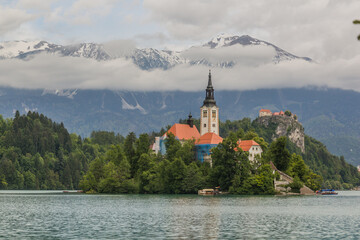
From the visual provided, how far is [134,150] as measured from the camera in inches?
7101

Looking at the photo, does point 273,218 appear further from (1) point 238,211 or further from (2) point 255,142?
(2) point 255,142

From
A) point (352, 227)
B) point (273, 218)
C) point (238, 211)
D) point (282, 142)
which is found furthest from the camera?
point (282, 142)

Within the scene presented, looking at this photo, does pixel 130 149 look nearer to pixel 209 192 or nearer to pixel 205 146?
pixel 205 146

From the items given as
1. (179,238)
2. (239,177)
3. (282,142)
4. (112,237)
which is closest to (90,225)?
(112,237)

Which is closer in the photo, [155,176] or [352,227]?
[352,227]

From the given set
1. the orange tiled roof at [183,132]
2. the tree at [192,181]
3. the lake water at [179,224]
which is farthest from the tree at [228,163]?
the lake water at [179,224]

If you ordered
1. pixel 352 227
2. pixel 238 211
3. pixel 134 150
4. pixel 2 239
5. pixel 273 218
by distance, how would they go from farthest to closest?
pixel 134 150 → pixel 238 211 → pixel 273 218 → pixel 352 227 → pixel 2 239

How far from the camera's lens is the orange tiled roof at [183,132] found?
627 feet

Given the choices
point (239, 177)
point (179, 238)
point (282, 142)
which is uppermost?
point (282, 142)

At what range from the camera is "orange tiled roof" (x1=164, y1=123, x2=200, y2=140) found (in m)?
191

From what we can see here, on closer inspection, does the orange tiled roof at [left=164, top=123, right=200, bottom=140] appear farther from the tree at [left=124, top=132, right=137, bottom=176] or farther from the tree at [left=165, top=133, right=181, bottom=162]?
the tree at [left=124, top=132, right=137, bottom=176]

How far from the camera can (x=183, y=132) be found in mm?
193750

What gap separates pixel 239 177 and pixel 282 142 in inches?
916

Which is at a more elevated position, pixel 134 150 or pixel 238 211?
pixel 134 150
